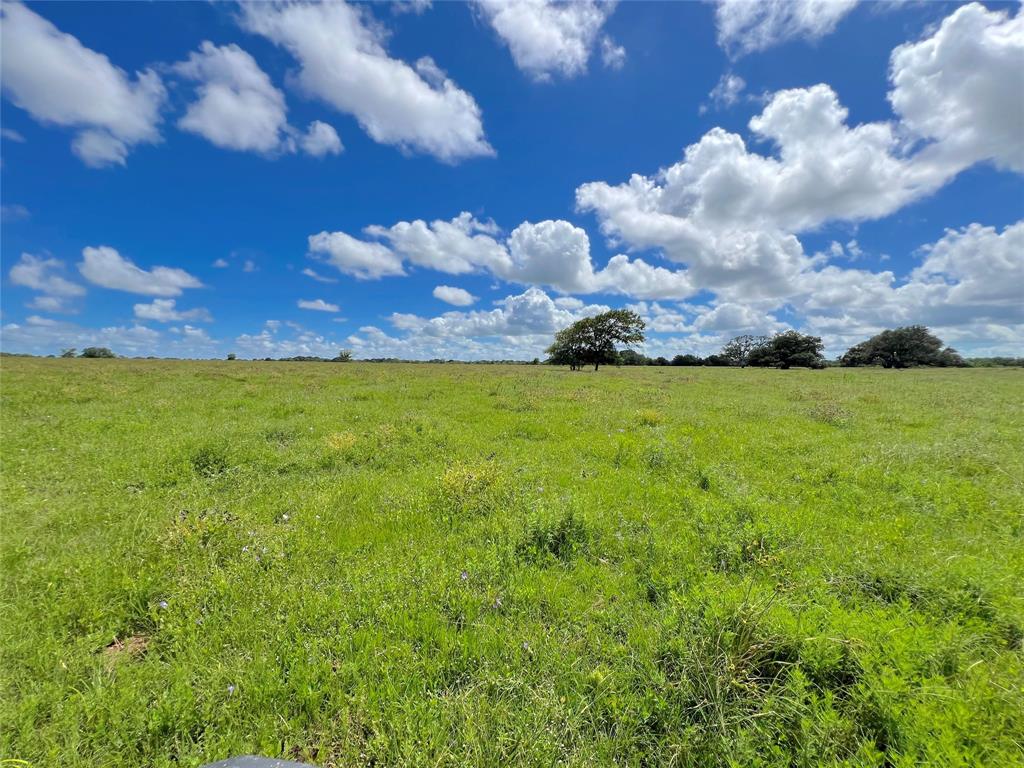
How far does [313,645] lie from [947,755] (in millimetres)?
5052

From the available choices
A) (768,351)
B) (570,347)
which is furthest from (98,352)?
(768,351)

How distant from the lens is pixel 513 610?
4.51 m

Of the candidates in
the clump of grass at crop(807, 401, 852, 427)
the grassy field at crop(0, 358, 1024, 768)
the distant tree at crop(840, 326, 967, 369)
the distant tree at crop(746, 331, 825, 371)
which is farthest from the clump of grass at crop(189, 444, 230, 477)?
the distant tree at crop(840, 326, 967, 369)

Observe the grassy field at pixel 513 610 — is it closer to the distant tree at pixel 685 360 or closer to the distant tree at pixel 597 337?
the distant tree at pixel 597 337

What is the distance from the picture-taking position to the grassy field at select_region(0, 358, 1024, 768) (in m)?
3.04

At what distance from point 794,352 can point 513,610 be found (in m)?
110

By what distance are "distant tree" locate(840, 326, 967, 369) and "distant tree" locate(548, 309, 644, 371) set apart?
70.8 meters

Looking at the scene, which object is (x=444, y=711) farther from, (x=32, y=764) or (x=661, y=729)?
(x=32, y=764)

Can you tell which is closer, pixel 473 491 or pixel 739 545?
pixel 739 545

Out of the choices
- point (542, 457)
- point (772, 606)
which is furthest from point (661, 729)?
point (542, 457)

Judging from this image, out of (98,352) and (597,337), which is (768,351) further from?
(98,352)

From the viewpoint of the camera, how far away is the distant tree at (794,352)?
89.7m

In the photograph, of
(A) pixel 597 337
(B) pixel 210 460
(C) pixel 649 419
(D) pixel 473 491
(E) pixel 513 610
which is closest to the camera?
(E) pixel 513 610

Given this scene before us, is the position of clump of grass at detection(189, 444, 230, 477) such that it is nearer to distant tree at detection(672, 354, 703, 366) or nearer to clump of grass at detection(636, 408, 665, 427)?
clump of grass at detection(636, 408, 665, 427)
